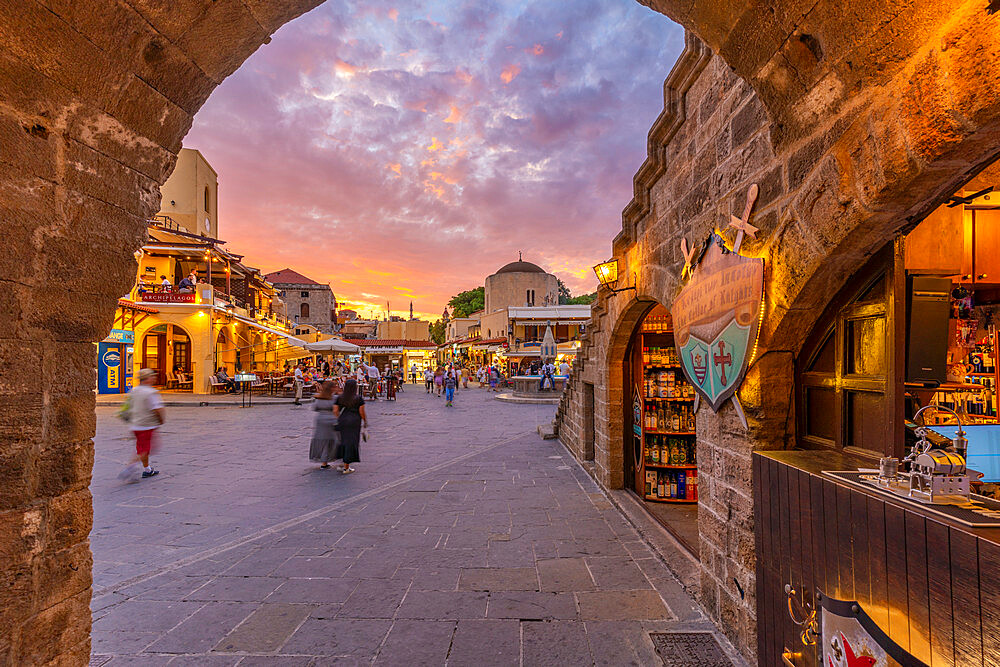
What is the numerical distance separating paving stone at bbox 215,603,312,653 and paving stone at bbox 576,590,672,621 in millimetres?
1952

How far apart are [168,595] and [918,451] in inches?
182

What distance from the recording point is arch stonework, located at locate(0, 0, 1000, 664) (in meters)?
1.59

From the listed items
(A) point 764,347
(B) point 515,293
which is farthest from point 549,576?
(B) point 515,293

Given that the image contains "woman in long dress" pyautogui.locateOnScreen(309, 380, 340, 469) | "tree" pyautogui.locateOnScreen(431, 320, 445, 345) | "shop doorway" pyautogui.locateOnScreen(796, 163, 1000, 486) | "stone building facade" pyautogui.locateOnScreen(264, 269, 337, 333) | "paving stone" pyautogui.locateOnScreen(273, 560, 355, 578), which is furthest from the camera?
"tree" pyautogui.locateOnScreen(431, 320, 445, 345)

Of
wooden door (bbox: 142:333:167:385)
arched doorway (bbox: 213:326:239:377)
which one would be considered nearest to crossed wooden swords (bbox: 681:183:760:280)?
arched doorway (bbox: 213:326:239:377)

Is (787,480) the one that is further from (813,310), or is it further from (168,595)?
(168,595)

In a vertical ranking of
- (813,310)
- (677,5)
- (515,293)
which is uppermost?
(515,293)

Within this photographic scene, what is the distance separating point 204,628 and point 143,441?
455cm

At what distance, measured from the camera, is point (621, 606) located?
336 cm

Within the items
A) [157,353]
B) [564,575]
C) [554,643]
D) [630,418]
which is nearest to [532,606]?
[554,643]

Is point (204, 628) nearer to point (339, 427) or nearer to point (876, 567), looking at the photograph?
point (876, 567)

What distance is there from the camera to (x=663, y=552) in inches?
164

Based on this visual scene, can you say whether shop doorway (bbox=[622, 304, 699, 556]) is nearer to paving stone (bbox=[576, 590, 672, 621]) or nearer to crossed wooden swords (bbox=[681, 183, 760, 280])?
paving stone (bbox=[576, 590, 672, 621])

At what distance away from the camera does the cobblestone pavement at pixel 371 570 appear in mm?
2906
